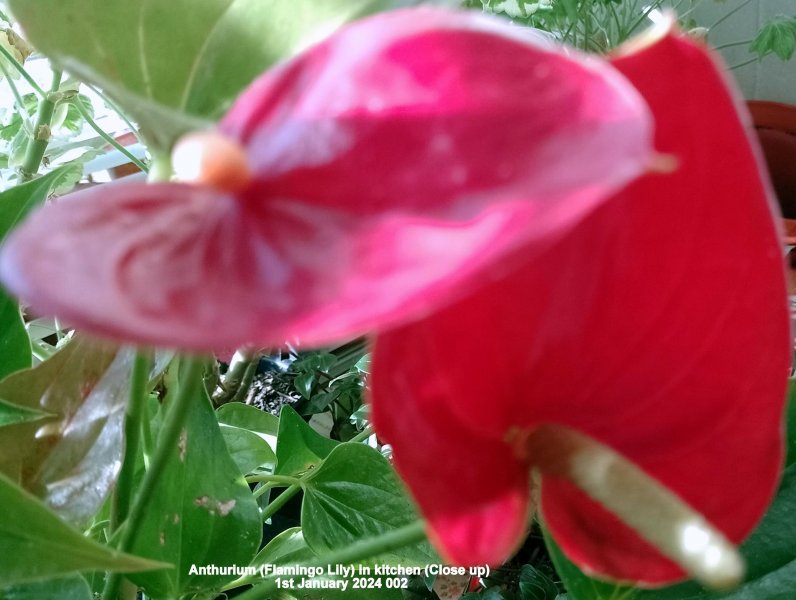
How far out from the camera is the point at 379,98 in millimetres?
138

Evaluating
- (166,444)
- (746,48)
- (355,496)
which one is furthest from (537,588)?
(746,48)

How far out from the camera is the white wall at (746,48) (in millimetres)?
3045

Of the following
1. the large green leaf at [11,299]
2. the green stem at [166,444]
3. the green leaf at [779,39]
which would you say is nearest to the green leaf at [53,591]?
the green stem at [166,444]

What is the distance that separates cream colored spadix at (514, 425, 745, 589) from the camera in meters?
0.16

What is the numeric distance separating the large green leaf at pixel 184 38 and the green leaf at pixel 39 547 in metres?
0.12

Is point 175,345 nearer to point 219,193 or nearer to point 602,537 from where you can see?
point 219,193

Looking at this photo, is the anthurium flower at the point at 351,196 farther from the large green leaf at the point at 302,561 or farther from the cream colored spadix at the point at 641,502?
the large green leaf at the point at 302,561

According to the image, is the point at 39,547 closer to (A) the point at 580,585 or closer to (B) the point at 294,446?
(A) the point at 580,585

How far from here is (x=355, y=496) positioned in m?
0.52

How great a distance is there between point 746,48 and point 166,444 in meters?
3.49

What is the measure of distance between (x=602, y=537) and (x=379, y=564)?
0.90ft

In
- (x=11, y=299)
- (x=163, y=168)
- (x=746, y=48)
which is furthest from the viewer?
(x=746, y=48)

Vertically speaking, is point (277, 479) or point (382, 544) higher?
point (382, 544)

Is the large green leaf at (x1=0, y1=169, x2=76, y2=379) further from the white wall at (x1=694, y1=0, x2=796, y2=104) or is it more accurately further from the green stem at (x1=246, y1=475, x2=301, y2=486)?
the white wall at (x1=694, y1=0, x2=796, y2=104)
